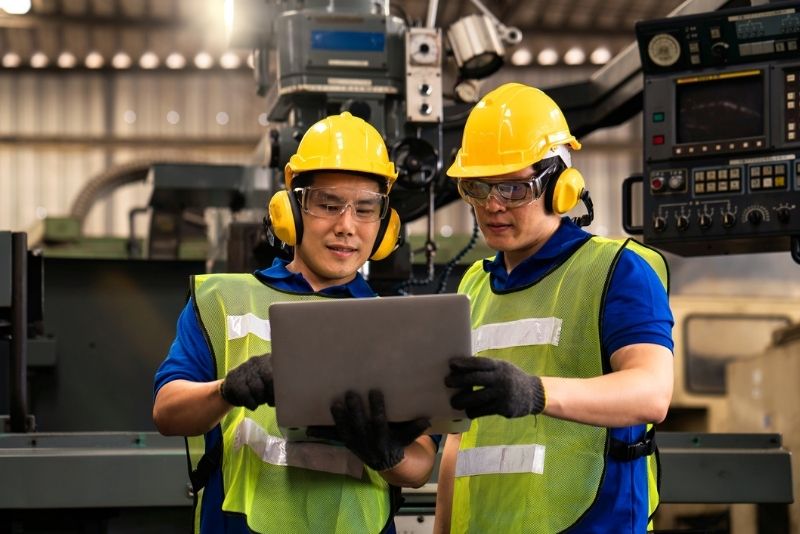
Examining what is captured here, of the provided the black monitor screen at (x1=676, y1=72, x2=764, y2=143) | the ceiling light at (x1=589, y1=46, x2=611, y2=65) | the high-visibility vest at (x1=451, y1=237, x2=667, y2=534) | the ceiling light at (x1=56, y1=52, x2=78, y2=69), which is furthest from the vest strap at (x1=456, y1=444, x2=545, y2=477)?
the ceiling light at (x1=56, y1=52, x2=78, y2=69)

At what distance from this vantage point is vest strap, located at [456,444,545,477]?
6.72 ft

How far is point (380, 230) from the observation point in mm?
2227

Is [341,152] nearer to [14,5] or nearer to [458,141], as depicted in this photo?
[458,141]

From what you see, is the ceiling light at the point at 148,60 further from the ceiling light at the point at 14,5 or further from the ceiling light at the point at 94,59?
the ceiling light at the point at 14,5

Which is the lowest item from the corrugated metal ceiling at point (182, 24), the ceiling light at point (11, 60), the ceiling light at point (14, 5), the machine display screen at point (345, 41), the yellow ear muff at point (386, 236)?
the yellow ear muff at point (386, 236)

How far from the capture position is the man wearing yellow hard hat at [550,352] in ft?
6.08

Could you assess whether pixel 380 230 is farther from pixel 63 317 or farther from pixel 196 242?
pixel 196 242

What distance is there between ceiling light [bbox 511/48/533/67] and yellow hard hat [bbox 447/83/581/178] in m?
10.8

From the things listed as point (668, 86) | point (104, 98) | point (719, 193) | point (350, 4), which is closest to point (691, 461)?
point (719, 193)

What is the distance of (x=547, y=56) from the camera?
13.0 metres

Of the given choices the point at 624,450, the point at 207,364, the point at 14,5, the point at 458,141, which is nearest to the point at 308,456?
the point at 207,364

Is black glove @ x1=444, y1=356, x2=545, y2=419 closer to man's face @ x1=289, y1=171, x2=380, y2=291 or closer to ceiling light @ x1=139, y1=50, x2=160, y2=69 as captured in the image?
man's face @ x1=289, y1=171, x2=380, y2=291

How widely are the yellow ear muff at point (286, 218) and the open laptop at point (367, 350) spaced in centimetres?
38

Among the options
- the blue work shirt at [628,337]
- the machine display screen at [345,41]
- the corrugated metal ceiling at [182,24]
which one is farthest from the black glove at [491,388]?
the corrugated metal ceiling at [182,24]
